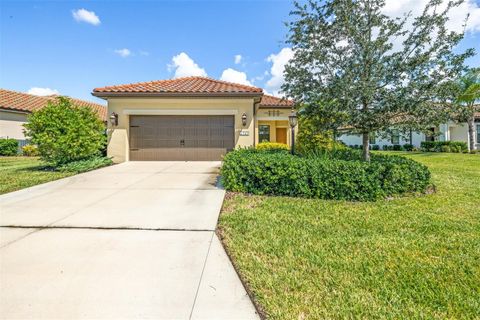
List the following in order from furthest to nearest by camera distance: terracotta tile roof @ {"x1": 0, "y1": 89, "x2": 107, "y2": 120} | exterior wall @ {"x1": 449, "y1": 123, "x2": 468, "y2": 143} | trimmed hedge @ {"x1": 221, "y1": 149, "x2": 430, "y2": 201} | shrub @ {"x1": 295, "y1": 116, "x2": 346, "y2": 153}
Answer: exterior wall @ {"x1": 449, "y1": 123, "x2": 468, "y2": 143} < terracotta tile roof @ {"x1": 0, "y1": 89, "x2": 107, "y2": 120} < shrub @ {"x1": 295, "y1": 116, "x2": 346, "y2": 153} < trimmed hedge @ {"x1": 221, "y1": 149, "x2": 430, "y2": 201}

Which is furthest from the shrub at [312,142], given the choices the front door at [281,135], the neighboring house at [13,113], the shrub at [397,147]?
the shrub at [397,147]

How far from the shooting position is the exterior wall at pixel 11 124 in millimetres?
16906

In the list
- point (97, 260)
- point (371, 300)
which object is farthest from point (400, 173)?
point (97, 260)

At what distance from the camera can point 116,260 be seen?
9.23 feet

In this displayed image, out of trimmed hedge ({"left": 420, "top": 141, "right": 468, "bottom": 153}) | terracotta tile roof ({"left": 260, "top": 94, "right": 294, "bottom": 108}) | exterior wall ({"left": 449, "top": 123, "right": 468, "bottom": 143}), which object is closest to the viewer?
terracotta tile roof ({"left": 260, "top": 94, "right": 294, "bottom": 108})

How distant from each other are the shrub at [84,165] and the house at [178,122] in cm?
Result: 135

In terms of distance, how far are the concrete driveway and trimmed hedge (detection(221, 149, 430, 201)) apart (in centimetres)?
106

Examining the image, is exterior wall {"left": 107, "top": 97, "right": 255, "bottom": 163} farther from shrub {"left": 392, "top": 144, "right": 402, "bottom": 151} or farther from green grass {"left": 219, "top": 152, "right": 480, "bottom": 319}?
shrub {"left": 392, "top": 144, "right": 402, "bottom": 151}

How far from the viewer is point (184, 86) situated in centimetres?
1202

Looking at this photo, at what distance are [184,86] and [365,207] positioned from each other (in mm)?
10157

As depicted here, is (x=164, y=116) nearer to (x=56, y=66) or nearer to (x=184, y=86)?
(x=184, y=86)

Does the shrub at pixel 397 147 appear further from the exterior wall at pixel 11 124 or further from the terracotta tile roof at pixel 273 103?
the exterior wall at pixel 11 124

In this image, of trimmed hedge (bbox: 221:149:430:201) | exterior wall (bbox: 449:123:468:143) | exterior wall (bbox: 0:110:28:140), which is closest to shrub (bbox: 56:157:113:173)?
trimmed hedge (bbox: 221:149:430:201)

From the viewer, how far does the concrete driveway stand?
2.08 metres
